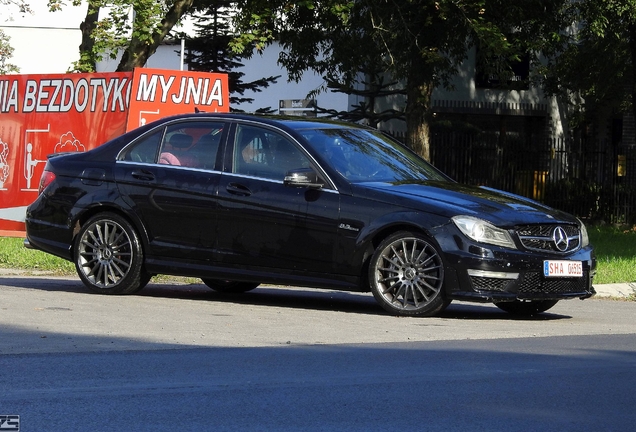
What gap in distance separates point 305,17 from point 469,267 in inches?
703

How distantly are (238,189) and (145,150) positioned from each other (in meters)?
1.26

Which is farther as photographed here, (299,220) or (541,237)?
(299,220)

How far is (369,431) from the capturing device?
18.3 feet

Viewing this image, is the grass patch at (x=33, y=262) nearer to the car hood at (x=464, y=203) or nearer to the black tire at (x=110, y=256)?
the black tire at (x=110, y=256)

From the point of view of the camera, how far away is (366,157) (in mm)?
11141

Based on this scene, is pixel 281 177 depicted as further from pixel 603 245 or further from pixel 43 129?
pixel 603 245

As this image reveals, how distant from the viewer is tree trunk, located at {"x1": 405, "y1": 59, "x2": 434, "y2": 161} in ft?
84.3

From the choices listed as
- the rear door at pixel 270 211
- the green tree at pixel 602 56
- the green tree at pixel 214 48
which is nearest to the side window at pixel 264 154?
the rear door at pixel 270 211

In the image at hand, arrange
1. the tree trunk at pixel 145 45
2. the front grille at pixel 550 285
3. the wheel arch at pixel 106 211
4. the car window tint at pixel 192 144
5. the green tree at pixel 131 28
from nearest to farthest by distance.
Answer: the front grille at pixel 550 285, the car window tint at pixel 192 144, the wheel arch at pixel 106 211, the green tree at pixel 131 28, the tree trunk at pixel 145 45

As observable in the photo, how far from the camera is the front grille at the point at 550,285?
394 inches

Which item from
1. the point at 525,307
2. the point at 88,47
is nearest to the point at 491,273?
the point at 525,307

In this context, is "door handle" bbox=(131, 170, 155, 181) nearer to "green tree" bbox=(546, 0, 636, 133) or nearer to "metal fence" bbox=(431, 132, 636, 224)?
"green tree" bbox=(546, 0, 636, 133)

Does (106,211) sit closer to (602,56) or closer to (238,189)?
(238,189)

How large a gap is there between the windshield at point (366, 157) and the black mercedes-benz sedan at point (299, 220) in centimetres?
2
